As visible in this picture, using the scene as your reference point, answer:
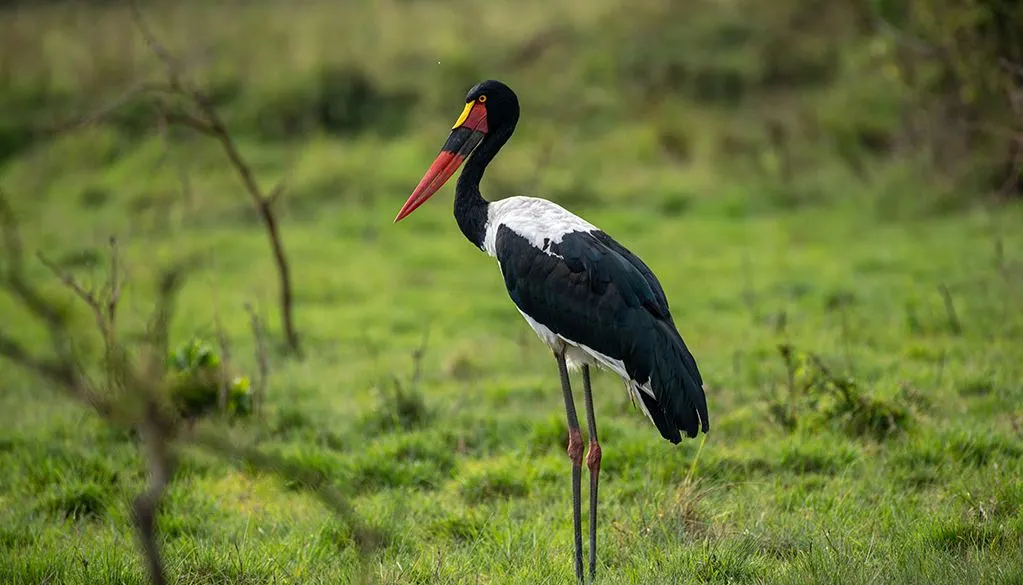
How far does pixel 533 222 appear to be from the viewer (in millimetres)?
4340

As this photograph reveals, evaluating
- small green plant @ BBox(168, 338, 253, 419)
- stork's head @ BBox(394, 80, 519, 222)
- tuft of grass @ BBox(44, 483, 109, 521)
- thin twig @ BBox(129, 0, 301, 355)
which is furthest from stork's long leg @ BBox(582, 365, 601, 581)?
thin twig @ BBox(129, 0, 301, 355)

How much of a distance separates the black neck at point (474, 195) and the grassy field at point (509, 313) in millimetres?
1138

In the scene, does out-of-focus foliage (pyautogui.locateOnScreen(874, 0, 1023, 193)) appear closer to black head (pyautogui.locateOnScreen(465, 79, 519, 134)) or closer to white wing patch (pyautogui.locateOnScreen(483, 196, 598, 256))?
black head (pyautogui.locateOnScreen(465, 79, 519, 134))

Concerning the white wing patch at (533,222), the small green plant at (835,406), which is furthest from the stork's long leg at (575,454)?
the small green plant at (835,406)

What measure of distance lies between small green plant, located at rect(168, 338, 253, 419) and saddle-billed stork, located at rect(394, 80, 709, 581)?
2.03 metres

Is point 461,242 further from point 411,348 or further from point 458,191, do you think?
point 458,191

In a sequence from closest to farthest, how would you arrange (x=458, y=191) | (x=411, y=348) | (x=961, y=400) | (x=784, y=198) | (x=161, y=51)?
(x=458, y=191)
(x=961, y=400)
(x=161, y=51)
(x=411, y=348)
(x=784, y=198)

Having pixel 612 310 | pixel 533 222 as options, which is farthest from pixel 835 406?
pixel 533 222

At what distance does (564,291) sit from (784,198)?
8219 mm

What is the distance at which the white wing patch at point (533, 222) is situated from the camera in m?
4.28

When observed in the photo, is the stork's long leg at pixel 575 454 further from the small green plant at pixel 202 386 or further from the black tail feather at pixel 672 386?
the small green plant at pixel 202 386

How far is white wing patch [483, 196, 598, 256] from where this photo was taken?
4.28 metres

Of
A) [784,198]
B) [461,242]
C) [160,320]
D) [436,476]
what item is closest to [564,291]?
[436,476]

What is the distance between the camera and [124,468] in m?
5.31
